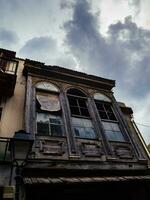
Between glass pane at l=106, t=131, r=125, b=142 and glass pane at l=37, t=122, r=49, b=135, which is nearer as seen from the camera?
glass pane at l=37, t=122, r=49, b=135

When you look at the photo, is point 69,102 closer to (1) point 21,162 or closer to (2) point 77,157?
(2) point 77,157

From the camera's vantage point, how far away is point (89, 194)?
7359mm

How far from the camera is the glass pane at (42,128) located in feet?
26.3

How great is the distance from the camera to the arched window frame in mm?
8289

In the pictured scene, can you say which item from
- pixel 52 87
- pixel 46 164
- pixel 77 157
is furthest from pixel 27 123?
pixel 52 87

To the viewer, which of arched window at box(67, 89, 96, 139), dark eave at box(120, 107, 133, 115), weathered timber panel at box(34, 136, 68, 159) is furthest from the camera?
dark eave at box(120, 107, 133, 115)

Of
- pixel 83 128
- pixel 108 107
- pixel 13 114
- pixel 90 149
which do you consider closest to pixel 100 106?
pixel 108 107

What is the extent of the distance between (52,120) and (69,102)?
189cm

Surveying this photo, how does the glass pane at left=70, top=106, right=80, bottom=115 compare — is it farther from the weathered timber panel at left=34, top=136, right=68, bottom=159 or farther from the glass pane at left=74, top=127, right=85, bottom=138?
the weathered timber panel at left=34, top=136, right=68, bottom=159

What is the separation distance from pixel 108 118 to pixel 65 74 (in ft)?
11.2

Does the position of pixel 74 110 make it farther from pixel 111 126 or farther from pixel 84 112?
pixel 111 126

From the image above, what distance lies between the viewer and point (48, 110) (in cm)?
907

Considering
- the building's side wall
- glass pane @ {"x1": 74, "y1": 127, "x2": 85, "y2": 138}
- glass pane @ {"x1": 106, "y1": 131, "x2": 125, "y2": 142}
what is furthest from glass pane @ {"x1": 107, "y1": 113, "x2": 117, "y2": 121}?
the building's side wall

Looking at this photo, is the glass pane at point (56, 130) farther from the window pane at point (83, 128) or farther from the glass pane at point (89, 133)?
the glass pane at point (89, 133)
